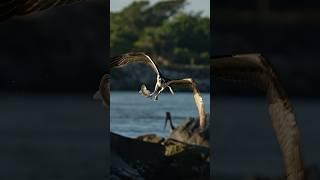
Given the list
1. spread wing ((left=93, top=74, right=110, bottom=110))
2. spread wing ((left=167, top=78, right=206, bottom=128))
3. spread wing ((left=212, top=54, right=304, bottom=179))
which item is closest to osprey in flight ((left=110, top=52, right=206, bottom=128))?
spread wing ((left=167, top=78, right=206, bottom=128))

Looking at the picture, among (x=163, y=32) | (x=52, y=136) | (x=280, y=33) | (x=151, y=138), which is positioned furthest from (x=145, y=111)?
(x=280, y=33)

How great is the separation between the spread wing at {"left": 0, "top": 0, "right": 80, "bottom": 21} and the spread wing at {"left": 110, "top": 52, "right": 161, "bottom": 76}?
0.62 metres

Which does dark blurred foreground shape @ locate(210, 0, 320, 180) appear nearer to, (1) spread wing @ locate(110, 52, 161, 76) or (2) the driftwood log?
(2) the driftwood log

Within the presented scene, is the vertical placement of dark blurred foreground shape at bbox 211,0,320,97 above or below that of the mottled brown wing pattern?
above

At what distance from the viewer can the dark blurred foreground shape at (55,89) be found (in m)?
9.56

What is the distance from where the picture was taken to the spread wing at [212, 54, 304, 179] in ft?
31.4

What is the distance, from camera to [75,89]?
956cm

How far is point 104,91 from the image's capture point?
9578 mm

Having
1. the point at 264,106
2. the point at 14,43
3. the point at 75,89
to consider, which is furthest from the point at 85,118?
the point at 264,106

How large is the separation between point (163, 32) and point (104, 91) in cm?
71

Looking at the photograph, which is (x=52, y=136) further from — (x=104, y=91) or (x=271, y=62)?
(x=271, y=62)

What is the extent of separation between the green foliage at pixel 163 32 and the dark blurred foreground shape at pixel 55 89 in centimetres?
17

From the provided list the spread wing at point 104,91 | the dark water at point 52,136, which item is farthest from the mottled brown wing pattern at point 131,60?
the dark water at point 52,136

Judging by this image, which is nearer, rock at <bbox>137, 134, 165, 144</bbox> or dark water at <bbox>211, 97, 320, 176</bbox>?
dark water at <bbox>211, 97, 320, 176</bbox>
